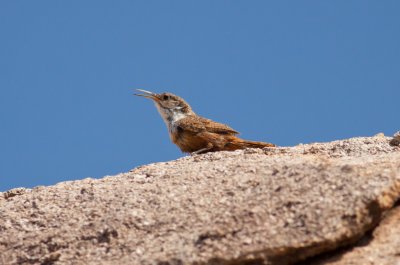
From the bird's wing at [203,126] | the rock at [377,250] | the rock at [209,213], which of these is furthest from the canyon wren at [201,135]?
the rock at [377,250]

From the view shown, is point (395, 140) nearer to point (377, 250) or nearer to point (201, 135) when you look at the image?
point (201, 135)

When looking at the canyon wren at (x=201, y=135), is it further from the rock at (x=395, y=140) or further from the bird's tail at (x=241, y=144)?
the rock at (x=395, y=140)

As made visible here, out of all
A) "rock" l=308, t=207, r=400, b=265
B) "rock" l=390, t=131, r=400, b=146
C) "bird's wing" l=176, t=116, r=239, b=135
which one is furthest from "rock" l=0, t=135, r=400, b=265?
"bird's wing" l=176, t=116, r=239, b=135

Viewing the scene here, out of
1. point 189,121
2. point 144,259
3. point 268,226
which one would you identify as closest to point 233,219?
point 268,226

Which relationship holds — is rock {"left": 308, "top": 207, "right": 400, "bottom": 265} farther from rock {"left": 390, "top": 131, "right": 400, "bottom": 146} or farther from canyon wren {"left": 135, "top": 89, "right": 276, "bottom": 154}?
canyon wren {"left": 135, "top": 89, "right": 276, "bottom": 154}

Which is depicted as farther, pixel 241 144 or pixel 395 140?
pixel 241 144

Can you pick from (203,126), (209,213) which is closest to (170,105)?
(203,126)

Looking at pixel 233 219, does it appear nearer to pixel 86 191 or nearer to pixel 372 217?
pixel 372 217
